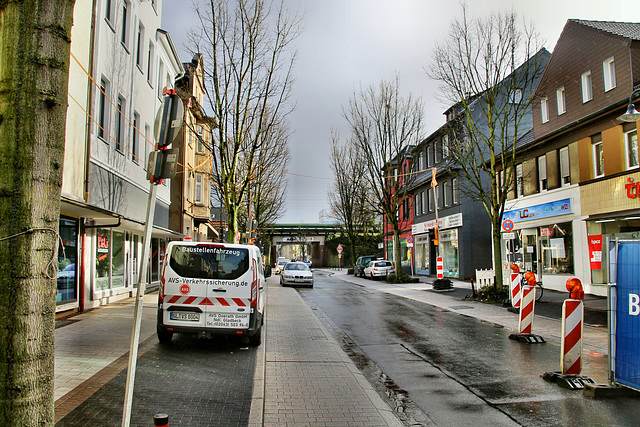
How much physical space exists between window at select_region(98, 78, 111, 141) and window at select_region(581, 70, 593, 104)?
59.2 ft

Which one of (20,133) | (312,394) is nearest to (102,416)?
(312,394)

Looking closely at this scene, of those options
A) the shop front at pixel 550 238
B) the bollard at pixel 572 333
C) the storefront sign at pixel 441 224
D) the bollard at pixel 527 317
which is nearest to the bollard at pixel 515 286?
the bollard at pixel 527 317

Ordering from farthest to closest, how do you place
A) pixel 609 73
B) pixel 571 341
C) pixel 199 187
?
1. pixel 199 187
2. pixel 609 73
3. pixel 571 341

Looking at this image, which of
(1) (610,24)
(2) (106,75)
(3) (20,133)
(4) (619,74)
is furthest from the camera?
(1) (610,24)

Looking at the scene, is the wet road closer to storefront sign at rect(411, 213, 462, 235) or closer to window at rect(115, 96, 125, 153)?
window at rect(115, 96, 125, 153)

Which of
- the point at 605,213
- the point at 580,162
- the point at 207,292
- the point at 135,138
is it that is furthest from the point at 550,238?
the point at 207,292

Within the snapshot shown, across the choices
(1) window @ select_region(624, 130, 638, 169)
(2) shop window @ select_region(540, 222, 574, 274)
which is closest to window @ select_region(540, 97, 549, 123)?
(2) shop window @ select_region(540, 222, 574, 274)

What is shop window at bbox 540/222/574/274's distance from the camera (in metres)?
20.2

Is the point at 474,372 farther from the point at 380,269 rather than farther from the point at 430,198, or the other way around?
the point at 430,198

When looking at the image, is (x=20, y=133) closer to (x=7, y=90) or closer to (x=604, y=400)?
(x=7, y=90)

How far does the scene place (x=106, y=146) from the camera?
13656mm

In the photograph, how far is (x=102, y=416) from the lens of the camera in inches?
178

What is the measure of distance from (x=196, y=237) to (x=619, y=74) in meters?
25.4

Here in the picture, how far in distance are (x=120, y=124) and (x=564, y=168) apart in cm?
1801
